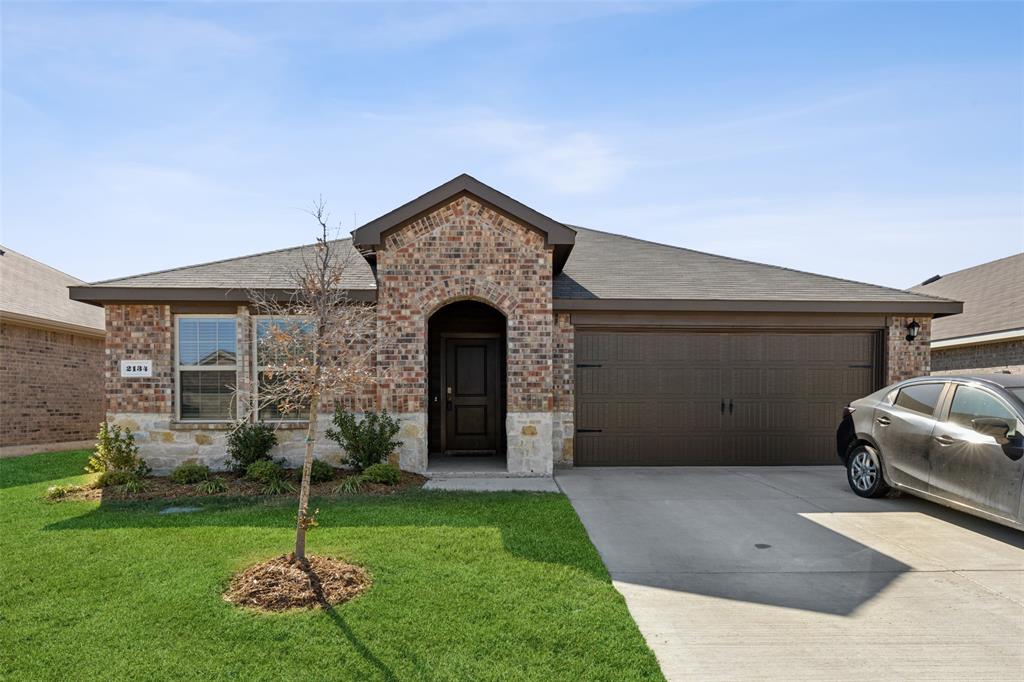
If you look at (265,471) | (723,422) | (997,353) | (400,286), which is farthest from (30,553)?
(997,353)

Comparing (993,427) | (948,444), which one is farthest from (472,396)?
(993,427)

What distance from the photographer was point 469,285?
9180mm

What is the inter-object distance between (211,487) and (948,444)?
29.8 ft

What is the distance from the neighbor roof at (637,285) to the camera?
9.04 m

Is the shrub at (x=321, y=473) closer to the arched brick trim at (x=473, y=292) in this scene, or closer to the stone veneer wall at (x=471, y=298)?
the stone veneer wall at (x=471, y=298)

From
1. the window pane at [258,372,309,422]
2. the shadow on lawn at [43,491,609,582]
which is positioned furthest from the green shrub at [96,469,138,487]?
the window pane at [258,372,309,422]

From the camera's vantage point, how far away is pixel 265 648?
384 cm

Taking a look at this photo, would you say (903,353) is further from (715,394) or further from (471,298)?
(471,298)

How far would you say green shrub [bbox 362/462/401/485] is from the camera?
8211mm

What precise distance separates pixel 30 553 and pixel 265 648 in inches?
132

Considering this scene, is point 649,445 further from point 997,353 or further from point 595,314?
point 997,353

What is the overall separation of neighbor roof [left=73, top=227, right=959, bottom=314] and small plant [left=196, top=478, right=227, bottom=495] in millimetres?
2753

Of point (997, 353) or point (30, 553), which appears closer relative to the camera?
point (30, 553)

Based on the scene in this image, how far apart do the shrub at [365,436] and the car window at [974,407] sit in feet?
23.3
